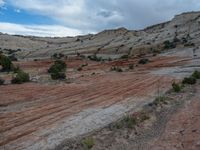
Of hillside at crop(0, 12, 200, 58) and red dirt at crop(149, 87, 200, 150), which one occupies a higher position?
hillside at crop(0, 12, 200, 58)

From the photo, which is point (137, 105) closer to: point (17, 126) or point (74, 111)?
point (74, 111)

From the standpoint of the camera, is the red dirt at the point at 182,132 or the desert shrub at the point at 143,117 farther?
the desert shrub at the point at 143,117

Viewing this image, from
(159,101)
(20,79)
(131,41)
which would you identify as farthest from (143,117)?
(131,41)

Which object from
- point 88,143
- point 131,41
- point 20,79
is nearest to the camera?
point 88,143

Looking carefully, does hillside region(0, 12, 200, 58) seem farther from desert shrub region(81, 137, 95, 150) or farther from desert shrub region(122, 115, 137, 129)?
desert shrub region(81, 137, 95, 150)

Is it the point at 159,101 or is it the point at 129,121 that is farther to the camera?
the point at 159,101

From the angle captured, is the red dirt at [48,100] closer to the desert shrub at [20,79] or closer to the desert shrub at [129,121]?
the desert shrub at [20,79]

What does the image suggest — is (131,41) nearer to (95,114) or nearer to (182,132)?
(95,114)

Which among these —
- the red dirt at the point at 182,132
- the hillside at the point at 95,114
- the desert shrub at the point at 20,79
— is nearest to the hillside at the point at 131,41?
the desert shrub at the point at 20,79

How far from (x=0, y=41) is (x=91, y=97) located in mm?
112051

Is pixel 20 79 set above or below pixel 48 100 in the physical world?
above

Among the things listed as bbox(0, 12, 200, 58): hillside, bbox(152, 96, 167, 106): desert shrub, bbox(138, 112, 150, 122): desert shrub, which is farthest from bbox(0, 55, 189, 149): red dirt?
bbox(0, 12, 200, 58): hillside

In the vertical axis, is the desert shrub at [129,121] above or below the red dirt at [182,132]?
above

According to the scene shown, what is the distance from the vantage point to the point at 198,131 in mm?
17562
